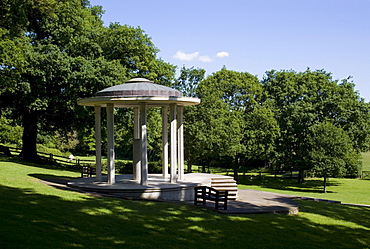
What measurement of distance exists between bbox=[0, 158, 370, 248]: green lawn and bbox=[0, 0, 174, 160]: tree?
1248 centimetres

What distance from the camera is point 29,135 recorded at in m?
31.9

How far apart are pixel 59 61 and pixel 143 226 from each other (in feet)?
62.8

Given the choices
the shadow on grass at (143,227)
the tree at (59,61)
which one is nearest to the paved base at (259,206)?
the shadow on grass at (143,227)

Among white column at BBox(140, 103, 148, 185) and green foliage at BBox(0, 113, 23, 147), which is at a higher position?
green foliage at BBox(0, 113, 23, 147)

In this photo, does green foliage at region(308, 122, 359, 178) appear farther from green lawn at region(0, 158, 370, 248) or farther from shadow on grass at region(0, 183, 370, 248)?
shadow on grass at region(0, 183, 370, 248)

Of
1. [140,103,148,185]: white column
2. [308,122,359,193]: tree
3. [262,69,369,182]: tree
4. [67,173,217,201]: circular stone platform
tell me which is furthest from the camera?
[262,69,369,182]: tree

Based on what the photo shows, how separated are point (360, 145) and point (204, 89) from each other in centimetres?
1836

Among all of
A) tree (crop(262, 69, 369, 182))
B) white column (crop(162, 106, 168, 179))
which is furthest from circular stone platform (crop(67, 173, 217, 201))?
tree (crop(262, 69, 369, 182))

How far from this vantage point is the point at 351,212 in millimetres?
18141

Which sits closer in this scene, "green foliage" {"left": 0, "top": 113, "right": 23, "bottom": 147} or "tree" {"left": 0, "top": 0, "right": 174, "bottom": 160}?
"tree" {"left": 0, "top": 0, "right": 174, "bottom": 160}

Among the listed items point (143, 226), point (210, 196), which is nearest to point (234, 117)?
point (210, 196)

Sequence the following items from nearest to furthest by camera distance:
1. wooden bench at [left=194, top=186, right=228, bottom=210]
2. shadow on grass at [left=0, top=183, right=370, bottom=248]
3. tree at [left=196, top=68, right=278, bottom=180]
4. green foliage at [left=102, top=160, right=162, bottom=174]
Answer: shadow on grass at [left=0, top=183, right=370, bottom=248] < wooden bench at [left=194, top=186, right=228, bottom=210] < green foliage at [left=102, top=160, right=162, bottom=174] < tree at [left=196, top=68, right=278, bottom=180]

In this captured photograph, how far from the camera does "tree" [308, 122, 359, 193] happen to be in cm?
3656

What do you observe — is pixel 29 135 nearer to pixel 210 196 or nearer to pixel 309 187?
pixel 210 196
